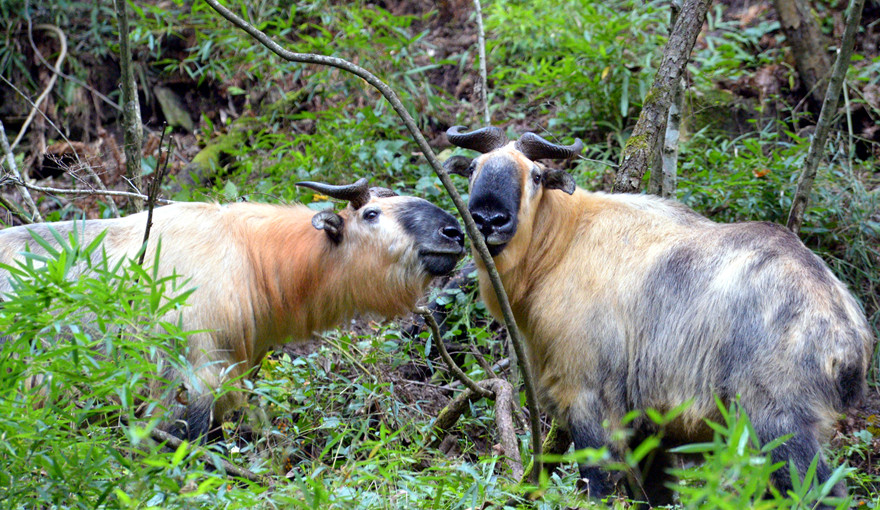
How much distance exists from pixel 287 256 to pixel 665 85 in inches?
96.2

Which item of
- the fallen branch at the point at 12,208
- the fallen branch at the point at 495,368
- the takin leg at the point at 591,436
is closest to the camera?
the takin leg at the point at 591,436

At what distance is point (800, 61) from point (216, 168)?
19.6 ft

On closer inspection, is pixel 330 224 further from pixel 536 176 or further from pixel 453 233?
pixel 536 176

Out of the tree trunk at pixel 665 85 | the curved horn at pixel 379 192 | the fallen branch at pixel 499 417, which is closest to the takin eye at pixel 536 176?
the tree trunk at pixel 665 85

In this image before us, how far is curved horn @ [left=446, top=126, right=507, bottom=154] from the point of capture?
4.32 meters

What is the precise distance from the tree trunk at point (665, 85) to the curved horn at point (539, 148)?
436mm

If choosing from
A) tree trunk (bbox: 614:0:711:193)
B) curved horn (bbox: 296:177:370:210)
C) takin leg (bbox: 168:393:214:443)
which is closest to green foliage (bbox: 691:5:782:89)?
tree trunk (bbox: 614:0:711:193)

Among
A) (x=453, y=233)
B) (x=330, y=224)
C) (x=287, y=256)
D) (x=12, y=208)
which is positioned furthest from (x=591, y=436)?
(x=12, y=208)

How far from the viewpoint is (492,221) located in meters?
3.95

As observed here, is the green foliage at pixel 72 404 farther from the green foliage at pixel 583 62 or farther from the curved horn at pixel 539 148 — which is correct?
the green foliage at pixel 583 62

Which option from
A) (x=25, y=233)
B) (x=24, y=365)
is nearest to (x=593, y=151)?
(x=25, y=233)

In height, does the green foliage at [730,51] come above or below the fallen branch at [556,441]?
above

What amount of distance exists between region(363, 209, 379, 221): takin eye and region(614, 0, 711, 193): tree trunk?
156cm

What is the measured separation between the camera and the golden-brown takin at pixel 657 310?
3.36 m
